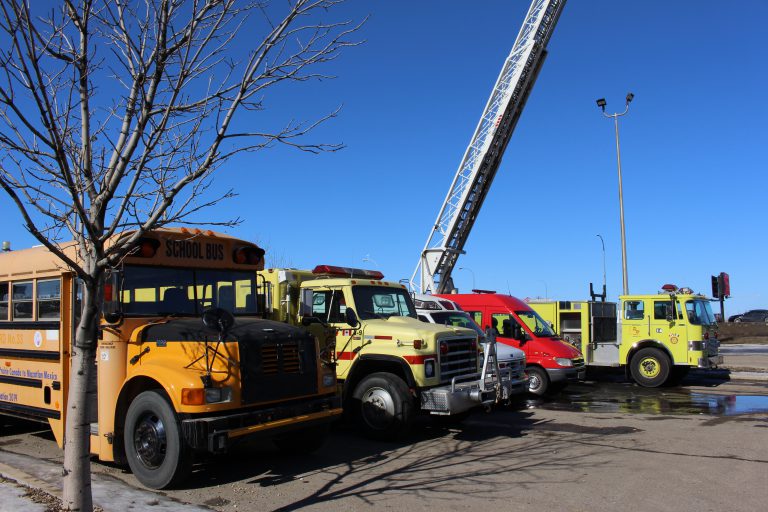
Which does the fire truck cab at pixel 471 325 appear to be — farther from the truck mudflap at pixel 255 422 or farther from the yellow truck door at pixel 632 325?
the yellow truck door at pixel 632 325

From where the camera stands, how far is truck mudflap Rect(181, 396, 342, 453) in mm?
5883

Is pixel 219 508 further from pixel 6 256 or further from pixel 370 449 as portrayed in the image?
pixel 6 256

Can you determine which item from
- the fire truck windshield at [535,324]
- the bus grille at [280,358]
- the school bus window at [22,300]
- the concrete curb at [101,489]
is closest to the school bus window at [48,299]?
the school bus window at [22,300]

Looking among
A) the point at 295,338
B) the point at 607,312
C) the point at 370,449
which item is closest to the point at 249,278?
the point at 295,338

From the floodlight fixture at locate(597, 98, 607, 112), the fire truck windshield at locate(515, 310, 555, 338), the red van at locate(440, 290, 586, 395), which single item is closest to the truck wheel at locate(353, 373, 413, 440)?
the red van at locate(440, 290, 586, 395)

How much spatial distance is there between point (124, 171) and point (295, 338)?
2.96 metres

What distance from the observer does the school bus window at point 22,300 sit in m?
7.80

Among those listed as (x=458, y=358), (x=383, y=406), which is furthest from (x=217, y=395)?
(x=458, y=358)

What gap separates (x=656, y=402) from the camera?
12875 millimetres

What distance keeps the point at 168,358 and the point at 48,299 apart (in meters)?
2.22

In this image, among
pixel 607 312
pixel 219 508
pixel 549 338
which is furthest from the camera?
pixel 607 312

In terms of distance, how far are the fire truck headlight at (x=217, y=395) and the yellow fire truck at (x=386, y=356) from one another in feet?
7.09

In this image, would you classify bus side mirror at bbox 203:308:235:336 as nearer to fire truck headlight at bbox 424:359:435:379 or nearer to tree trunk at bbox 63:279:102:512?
tree trunk at bbox 63:279:102:512

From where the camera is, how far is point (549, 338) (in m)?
13.9
